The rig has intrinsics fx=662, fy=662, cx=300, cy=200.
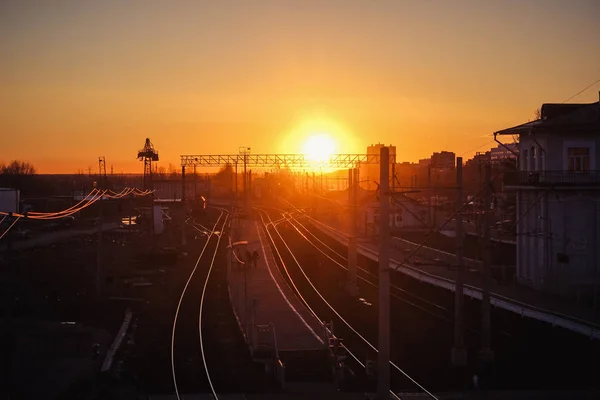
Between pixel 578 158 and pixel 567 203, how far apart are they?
131cm

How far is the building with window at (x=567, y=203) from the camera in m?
16.9

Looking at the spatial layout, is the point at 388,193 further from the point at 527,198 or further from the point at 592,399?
the point at 527,198

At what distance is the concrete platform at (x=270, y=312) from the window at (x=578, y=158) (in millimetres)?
7987

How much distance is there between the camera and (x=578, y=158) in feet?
57.3

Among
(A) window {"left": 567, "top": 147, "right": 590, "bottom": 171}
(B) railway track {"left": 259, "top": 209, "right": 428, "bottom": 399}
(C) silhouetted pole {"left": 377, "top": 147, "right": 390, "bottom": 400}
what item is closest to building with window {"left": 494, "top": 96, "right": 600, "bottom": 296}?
(A) window {"left": 567, "top": 147, "right": 590, "bottom": 171}

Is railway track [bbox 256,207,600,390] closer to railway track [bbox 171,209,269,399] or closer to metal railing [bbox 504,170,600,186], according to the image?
railway track [bbox 171,209,269,399]

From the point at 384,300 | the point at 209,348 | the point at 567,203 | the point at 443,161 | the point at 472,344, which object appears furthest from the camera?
the point at 443,161

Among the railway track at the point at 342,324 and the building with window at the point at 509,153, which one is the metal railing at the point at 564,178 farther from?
the railway track at the point at 342,324

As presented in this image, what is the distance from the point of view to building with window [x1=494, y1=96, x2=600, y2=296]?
55.6ft

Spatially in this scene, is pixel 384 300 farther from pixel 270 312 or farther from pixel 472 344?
pixel 270 312

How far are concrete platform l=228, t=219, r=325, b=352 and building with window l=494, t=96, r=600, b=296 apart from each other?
6.36m

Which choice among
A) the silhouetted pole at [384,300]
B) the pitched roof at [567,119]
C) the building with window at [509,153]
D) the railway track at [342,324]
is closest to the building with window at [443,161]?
the building with window at [509,153]

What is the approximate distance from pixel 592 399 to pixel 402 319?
6.36 meters

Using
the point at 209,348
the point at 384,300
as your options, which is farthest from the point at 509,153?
the point at 384,300
